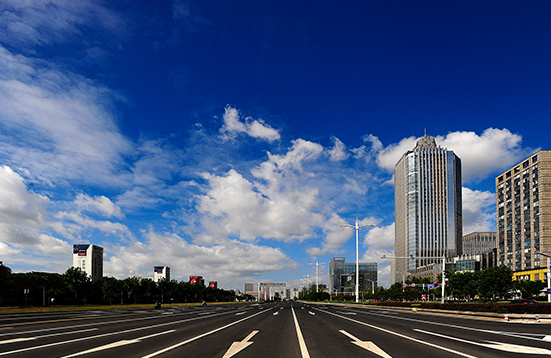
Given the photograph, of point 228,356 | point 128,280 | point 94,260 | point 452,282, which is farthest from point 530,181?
point 94,260

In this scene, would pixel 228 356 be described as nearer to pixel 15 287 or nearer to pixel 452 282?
pixel 15 287

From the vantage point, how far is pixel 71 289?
7831 cm

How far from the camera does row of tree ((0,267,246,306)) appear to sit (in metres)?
69.4

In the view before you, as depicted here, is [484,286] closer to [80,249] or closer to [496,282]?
[496,282]

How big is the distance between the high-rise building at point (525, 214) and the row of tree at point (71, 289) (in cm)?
11285

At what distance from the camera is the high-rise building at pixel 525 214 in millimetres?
122062

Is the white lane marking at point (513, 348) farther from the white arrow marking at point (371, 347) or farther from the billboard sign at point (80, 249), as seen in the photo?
the billboard sign at point (80, 249)

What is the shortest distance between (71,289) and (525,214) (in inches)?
5489

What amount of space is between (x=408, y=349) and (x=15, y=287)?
260 ft

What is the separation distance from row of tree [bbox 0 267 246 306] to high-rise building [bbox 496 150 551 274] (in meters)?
113

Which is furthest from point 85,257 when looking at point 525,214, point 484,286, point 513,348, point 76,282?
point 513,348

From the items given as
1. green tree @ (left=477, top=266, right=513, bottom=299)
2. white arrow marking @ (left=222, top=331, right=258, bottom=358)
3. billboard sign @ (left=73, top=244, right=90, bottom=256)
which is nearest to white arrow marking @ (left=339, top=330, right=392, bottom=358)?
white arrow marking @ (left=222, top=331, right=258, bottom=358)

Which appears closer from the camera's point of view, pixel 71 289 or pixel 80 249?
pixel 71 289

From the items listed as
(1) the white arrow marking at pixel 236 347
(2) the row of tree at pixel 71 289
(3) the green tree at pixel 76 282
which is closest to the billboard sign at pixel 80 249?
(2) the row of tree at pixel 71 289
